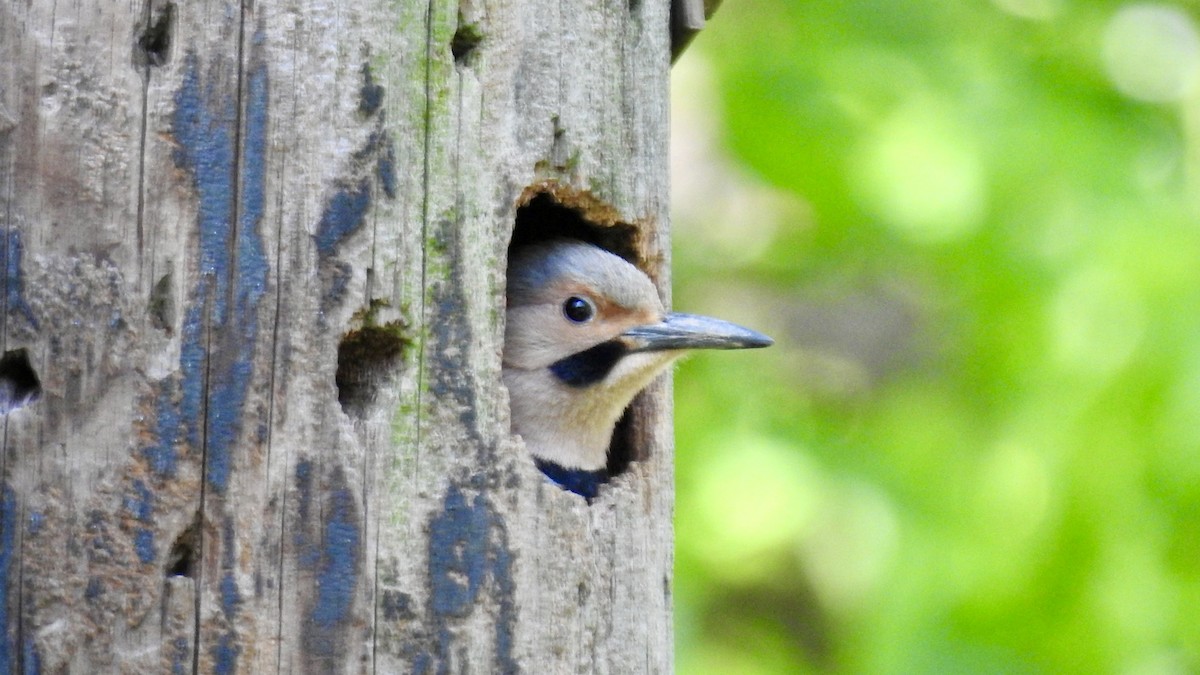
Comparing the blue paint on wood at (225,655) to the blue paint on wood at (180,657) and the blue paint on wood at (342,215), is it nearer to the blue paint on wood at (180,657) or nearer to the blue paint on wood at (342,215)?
the blue paint on wood at (180,657)

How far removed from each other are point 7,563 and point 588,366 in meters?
1.55

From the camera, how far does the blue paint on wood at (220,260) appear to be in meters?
2.93

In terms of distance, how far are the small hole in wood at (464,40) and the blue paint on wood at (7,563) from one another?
1.27m

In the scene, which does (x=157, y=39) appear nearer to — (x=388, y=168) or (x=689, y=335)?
(x=388, y=168)

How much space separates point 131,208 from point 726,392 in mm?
4110

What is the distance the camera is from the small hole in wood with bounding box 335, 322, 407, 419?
311 cm

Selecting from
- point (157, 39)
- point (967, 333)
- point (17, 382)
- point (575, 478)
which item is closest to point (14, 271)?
point (17, 382)

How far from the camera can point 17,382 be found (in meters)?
2.93

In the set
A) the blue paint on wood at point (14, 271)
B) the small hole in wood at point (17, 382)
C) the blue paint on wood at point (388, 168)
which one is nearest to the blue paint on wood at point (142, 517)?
the small hole in wood at point (17, 382)

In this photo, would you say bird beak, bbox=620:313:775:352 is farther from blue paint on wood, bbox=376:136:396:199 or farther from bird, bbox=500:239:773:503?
blue paint on wood, bbox=376:136:396:199

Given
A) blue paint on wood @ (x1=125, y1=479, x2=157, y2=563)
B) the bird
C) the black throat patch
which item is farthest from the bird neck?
blue paint on wood @ (x1=125, y1=479, x2=157, y2=563)

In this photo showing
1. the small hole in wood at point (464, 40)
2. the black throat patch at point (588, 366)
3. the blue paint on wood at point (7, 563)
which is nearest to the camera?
the blue paint on wood at point (7, 563)

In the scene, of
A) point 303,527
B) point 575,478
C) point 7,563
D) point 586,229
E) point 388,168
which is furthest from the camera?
point 586,229

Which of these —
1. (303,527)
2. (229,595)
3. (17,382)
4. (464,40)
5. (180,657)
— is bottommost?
(180,657)
